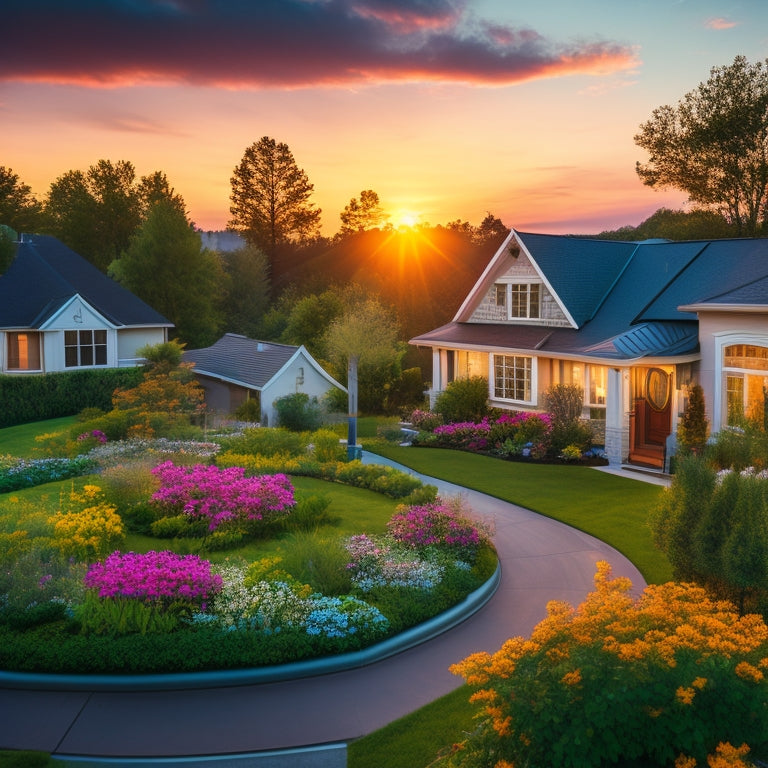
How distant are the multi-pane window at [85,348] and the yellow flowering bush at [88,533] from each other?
2311 centimetres

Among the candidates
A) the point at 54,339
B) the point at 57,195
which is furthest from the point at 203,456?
the point at 57,195

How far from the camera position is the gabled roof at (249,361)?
3014 centimetres

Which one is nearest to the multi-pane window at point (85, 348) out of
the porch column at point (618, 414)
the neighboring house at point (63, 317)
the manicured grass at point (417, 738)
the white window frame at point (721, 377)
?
the neighboring house at point (63, 317)

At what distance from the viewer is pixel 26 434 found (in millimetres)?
27188

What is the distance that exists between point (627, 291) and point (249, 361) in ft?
47.4

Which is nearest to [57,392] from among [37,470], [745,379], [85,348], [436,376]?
[85,348]

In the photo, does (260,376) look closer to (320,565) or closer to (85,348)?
(85,348)

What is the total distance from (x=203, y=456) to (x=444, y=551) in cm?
823

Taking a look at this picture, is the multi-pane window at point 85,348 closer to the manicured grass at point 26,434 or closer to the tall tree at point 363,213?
the manicured grass at point 26,434

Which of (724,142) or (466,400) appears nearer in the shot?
(466,400)

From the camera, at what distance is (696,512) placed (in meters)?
10.5

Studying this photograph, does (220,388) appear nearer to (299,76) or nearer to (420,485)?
(299,76)

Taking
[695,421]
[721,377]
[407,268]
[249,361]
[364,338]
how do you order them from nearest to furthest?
[695,421] → [721,377] → [249,361] → [364,338] → [407,268]

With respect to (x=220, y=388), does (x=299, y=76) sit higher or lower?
higher
